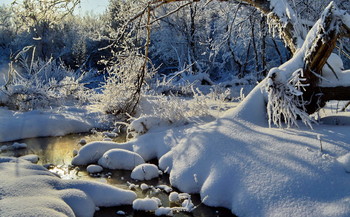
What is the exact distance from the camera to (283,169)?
163 inches

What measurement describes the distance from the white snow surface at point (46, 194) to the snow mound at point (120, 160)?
122 centimetres

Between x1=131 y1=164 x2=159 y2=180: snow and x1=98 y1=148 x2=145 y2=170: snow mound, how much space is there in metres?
0.38

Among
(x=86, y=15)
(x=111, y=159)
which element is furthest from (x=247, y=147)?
(x=86, y=15)

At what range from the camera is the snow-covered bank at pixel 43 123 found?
8.04m

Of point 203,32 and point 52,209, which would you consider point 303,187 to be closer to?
point 52,209

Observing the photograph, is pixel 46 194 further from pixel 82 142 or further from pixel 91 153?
pixel 82 142

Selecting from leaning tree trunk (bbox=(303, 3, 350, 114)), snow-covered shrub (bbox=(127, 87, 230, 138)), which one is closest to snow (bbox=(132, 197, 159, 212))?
leaning tree trunk (bbox=(303, 3, 350, 114))

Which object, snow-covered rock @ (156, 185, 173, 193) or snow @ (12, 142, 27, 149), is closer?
snow-covered rock @ (156, 185, 173, 193)

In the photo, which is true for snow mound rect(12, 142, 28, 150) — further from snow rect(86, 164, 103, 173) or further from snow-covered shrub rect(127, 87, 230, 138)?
snow rect(86, 164, 103, 173)

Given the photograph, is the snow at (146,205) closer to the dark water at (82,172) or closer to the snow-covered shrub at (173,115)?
the dark water at (82,172)

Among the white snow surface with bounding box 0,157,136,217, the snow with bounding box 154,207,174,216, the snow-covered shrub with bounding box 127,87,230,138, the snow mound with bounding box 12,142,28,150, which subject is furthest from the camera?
the snow-covered shrub with bounding box 127,87,230,138

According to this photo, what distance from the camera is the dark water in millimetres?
4160

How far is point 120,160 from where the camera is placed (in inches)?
227

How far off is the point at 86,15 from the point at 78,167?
27.7 m
